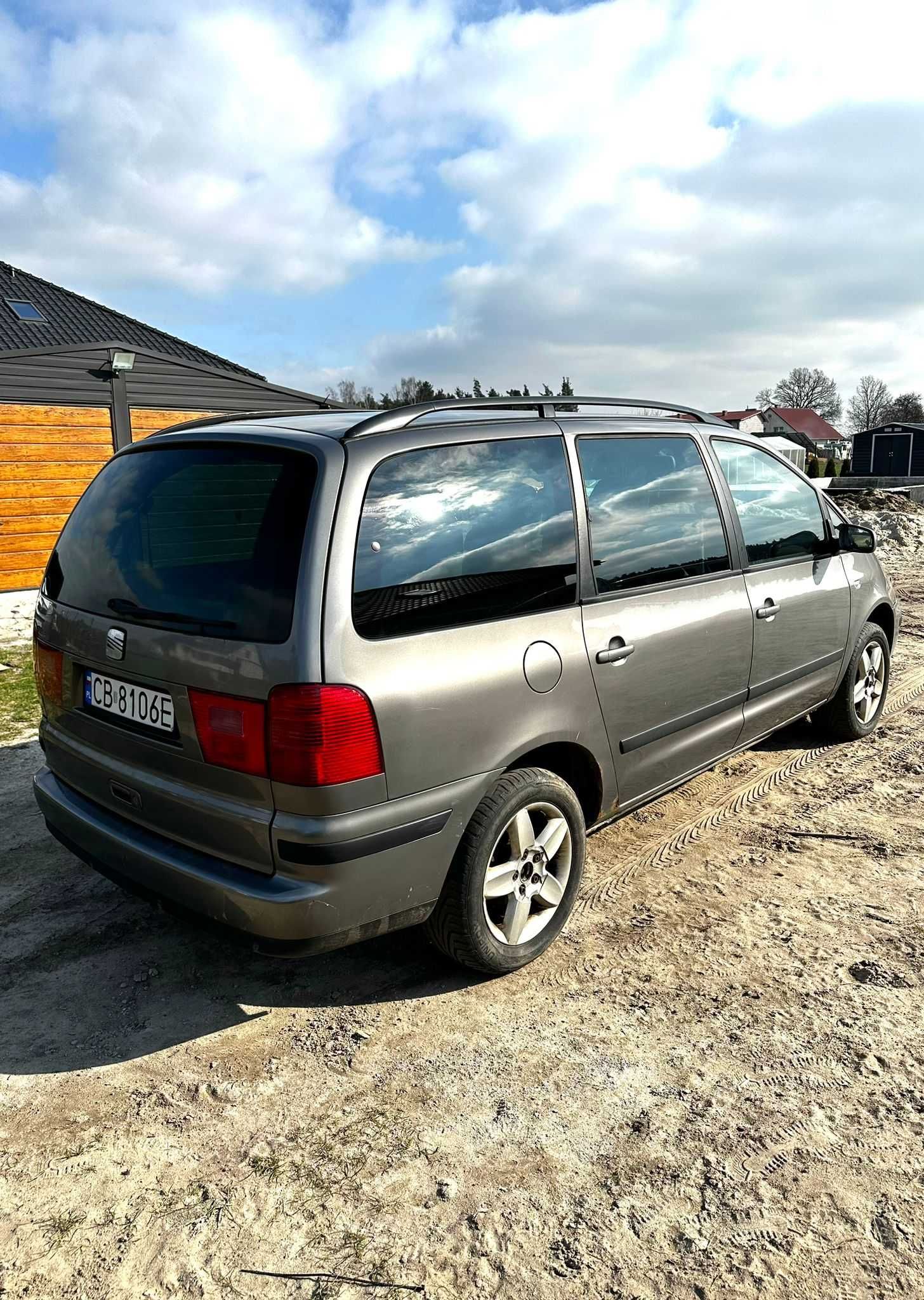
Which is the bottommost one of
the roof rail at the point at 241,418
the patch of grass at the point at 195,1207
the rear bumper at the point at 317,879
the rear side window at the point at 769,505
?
the patch of grass at the point at 195,1207

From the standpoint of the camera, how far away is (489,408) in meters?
3.32

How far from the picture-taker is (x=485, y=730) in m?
2.84

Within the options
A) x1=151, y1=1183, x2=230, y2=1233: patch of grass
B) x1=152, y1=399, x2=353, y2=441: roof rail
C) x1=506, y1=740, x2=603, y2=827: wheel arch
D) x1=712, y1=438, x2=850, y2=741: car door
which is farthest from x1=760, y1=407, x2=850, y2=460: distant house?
x1=151, y1=1183, x2=230, y2=1233: patch of grass

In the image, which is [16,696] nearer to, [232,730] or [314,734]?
[232,730]

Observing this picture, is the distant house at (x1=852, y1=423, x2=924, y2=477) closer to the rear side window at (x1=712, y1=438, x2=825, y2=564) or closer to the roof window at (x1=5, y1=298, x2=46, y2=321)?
the roof window at (x1=5, y1=298, x2=46, y2=321)

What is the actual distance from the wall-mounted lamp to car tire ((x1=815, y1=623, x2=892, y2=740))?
1252 centimetres

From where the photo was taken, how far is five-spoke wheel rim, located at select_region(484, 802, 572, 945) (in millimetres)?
3033

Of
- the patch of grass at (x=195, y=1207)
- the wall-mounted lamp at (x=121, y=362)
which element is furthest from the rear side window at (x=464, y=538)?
the wall-mounted lamp at (x=121, y=362)

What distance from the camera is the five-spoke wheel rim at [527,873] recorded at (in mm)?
3033

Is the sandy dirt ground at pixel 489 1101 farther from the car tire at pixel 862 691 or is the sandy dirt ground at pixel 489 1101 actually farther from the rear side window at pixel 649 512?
the car tire at pixel 862 691

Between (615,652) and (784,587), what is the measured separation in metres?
1.56

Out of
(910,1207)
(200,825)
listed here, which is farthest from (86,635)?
(910,1207)

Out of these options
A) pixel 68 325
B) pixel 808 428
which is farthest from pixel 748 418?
pixel 68 325

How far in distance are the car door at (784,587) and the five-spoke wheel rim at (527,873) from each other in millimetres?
1472
